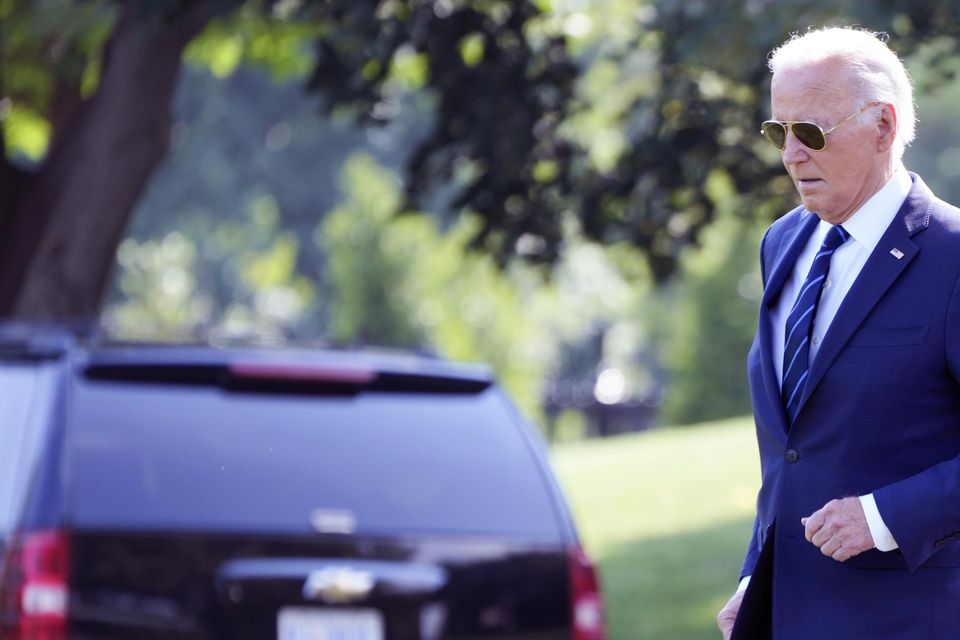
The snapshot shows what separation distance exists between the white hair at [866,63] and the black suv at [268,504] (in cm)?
207

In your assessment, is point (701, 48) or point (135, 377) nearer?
point (135, 377)

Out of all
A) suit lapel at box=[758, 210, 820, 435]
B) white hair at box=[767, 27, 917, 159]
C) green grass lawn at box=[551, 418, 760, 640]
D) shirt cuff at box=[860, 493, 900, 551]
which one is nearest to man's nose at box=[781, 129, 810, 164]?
white hair at box=[767, 27, 917, 159]

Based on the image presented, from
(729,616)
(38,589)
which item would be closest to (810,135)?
(729,616)

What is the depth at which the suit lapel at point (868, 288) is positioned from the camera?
2.89m

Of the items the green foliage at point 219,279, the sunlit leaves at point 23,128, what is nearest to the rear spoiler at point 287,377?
the sunlit leaves at point 23,128

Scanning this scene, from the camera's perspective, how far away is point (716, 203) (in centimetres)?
955

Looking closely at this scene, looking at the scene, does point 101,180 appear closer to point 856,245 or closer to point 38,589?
point 38,589

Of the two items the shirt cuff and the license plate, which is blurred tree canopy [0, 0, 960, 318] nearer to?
the license plate

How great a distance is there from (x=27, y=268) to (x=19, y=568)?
560cm

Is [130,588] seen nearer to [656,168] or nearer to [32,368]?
[32,368]

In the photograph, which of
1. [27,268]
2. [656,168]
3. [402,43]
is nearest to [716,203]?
[656,168]

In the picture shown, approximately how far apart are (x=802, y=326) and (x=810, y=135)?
34cm

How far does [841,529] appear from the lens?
280 cm

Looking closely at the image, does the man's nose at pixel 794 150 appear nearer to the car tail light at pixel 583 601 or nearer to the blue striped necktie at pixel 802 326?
the blue striped necktie at pixel 802 326
